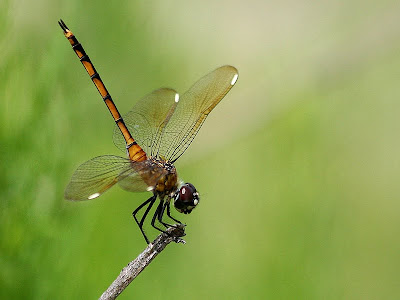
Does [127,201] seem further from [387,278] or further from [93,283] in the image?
[387,278]

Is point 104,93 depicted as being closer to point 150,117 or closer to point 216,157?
point 150,117

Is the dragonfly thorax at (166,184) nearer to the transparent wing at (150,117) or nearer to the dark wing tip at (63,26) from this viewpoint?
the transparent wing at (150,117)

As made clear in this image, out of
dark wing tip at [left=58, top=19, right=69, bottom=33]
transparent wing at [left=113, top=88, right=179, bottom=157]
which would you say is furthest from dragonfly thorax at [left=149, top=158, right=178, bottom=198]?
dark wing tip at [left=58, top=19, right=69, bottom=33]

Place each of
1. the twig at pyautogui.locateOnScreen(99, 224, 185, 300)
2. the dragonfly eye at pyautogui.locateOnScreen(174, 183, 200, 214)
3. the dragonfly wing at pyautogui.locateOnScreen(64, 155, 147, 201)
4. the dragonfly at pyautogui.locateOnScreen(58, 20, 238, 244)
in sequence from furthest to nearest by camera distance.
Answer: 1. the dragonfly at pyautogui.locateOnScreen(58, 20, 238, 244)
2. the dragonfly eye at pyautogui.locateOnScreen(174, 183, 200, 214)
3. the dragonfly wing at pyautogui.locateOnScreen(64, 155, 147, 201)
4. the twig at pyautogui.locateOnScreen(99, 224, 185, 300)

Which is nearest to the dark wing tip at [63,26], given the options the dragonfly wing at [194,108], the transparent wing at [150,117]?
the transparent wing at [150,117]

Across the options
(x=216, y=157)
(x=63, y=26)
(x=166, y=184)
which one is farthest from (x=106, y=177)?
(x=216, y=157)

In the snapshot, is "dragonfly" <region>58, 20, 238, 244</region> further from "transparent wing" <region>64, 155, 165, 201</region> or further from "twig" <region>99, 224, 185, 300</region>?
"twig" <region>99, 224, 185, 300</region>
